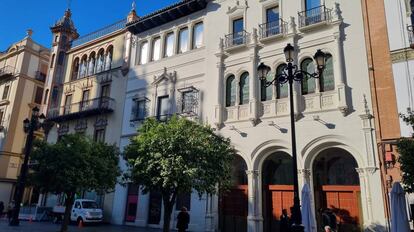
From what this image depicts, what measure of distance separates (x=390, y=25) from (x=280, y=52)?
5425 mm

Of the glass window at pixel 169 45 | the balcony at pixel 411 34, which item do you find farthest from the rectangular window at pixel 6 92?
the balcony at pixel 411 34

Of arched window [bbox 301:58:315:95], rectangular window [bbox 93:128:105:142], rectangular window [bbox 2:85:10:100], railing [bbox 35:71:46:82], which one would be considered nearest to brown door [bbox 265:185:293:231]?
arched window [bbox 301:58:315:95]

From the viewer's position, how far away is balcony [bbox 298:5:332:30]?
1762 centimetres

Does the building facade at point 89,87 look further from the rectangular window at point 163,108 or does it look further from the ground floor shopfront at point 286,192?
the ground floor shopfront at point 286,192

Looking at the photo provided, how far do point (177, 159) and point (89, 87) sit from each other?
17.8 meters

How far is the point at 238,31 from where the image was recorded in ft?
69.9

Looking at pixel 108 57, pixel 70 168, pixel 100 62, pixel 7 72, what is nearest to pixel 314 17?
pixel 70 168

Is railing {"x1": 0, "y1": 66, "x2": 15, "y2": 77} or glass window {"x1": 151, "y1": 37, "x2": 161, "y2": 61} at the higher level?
railing {"x1": 0, "y1": 66, "x2": 15, "y2": 77}

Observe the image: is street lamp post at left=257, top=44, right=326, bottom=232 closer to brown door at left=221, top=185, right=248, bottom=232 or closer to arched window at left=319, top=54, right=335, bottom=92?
arched window at left=319, top=54, right=335, bottom=92

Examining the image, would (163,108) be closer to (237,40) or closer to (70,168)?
(237,40)

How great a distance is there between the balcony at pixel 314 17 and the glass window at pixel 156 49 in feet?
35.0

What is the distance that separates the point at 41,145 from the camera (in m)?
17.0

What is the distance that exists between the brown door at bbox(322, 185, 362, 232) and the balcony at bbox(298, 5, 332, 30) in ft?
27.0

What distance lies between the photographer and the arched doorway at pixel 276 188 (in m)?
17.3
